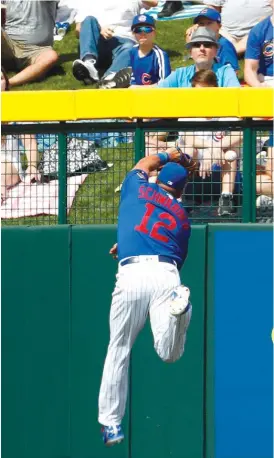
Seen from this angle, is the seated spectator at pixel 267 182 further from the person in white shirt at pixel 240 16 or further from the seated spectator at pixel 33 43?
the seated spectator at pixel 33 43

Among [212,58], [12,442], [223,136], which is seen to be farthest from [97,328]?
[212,58]

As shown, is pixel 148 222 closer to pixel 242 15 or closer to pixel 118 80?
pixel 118 80

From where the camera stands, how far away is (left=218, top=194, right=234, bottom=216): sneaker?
7.47 m

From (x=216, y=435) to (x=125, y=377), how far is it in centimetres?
81

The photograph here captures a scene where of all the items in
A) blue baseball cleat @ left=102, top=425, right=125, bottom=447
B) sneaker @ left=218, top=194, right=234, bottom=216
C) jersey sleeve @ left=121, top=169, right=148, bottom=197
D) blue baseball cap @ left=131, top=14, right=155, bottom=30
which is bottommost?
blue baseball cleat @ left=102, top=425, right=125, bottom=447

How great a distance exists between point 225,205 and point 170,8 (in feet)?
14.4

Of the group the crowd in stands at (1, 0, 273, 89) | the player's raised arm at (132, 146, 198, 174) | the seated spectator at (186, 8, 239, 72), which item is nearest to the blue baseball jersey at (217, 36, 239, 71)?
the seated spectator at (186, 8, 239, 72)

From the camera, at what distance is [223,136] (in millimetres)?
7520

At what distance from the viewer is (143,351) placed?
744cm

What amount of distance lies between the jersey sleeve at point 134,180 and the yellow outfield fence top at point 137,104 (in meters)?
0.52

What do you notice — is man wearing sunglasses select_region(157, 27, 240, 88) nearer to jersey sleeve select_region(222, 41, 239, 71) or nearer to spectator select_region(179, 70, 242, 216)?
jersey sleeve select_region(222, 41, 239, 71)

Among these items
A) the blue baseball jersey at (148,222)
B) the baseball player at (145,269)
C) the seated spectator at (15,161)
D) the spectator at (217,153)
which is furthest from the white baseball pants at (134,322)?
the seated spectator at (15,161)

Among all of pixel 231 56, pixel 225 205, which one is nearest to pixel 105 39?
pixel 231 56

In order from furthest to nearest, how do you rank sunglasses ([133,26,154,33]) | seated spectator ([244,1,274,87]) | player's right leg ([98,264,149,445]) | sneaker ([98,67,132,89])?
1. sneaker ([98,67,132,89])
2. sunglasses ([133,26,154,33])
3. seated spectator ([244,1,274,87])
4. player's right leg ([98,264,149,445])
